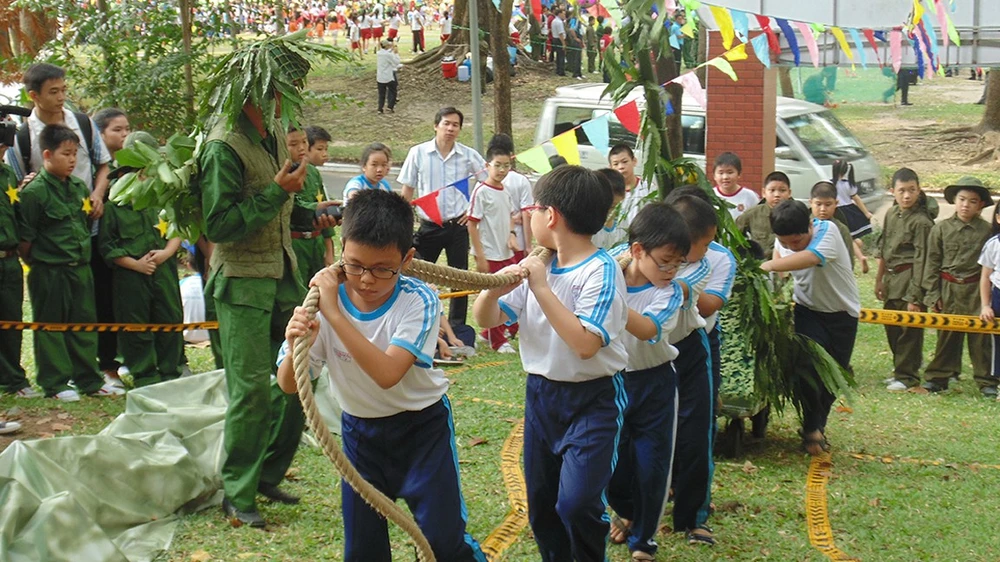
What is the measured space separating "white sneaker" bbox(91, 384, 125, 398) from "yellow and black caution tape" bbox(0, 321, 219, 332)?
0.40m

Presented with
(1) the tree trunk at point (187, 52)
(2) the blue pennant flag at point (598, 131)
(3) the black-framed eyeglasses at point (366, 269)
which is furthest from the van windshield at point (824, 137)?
(3) the black-framed eyeglasses at point (366, 269)

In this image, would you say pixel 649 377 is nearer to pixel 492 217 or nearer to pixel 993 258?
pixel 993 258

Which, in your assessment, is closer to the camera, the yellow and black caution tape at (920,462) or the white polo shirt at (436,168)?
the yellow and black caution tape at (920,462)

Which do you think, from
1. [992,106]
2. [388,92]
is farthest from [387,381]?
[388,92]

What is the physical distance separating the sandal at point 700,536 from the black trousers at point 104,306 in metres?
4.65

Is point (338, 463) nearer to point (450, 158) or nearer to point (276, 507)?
point (276, 507)

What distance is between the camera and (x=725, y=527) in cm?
570

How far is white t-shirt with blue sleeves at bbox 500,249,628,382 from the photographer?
4.25m

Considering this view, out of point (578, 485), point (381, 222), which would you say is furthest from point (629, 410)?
point (381, 222)

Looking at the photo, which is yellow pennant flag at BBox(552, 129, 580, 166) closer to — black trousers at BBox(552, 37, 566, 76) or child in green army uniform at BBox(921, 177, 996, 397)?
child in green army uniform at BBox(921, 177, 996, 397)

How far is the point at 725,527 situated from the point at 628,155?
12.1 ft

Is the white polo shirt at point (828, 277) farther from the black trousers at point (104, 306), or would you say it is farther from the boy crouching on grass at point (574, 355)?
the black trousers at point (104, 306)

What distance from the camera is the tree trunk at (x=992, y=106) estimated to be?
2161 cm

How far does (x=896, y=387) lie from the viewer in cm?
930
